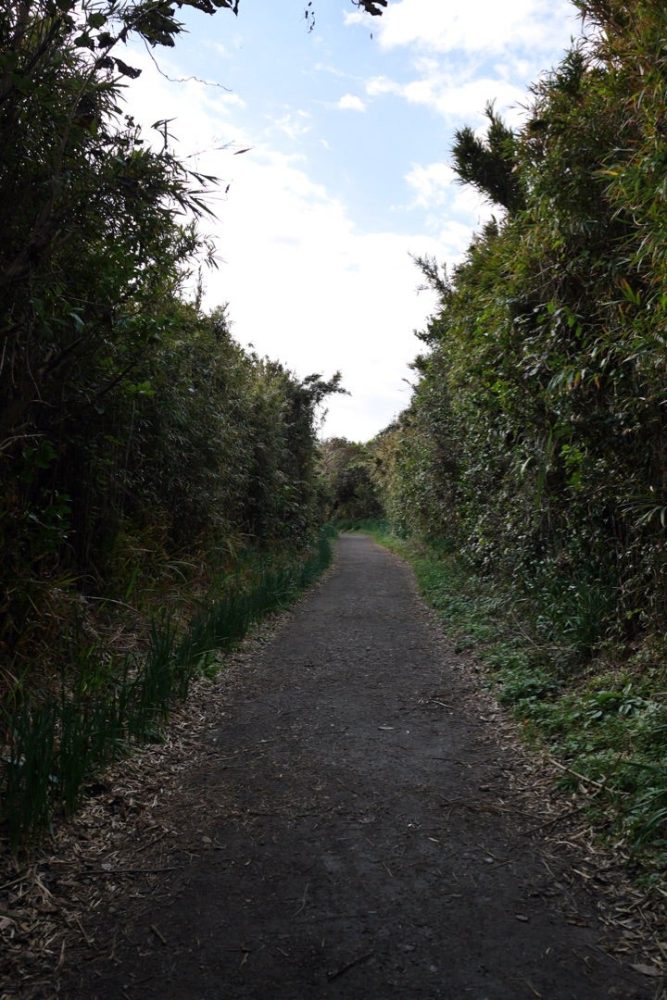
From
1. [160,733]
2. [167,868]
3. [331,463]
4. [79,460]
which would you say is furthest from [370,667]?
[331,463]

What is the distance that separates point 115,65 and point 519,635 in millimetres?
5219

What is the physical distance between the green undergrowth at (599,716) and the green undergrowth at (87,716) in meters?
2.29

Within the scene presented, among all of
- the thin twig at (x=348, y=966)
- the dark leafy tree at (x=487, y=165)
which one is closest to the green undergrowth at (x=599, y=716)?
the thin twig at (x=348, y=966)

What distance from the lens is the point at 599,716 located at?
3.91 meters

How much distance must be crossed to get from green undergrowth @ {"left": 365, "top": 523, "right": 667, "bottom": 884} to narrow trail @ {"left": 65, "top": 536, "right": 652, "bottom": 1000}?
339 mm

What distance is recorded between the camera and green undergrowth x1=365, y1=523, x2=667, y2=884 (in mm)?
2900

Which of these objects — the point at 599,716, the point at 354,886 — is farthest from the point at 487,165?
the point at 354,886

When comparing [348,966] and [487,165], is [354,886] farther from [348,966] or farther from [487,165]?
[487,165]

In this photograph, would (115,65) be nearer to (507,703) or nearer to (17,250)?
(17,250)

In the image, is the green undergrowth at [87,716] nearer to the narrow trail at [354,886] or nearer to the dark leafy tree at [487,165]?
the narrow trail at [354,886]

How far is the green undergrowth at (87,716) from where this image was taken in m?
2.72

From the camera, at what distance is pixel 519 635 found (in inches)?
244

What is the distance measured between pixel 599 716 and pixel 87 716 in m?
2.80

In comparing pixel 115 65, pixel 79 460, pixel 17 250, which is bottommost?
pixel 79 460
